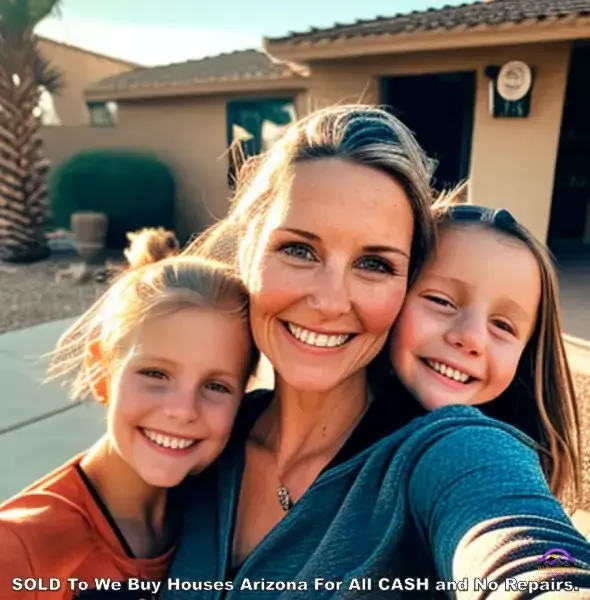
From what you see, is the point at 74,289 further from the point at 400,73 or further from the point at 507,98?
the point at 507,98

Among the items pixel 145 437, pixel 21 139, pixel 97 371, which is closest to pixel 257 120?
pixel 21 139

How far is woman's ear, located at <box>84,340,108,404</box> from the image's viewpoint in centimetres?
171

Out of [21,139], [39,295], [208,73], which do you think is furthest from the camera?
[208,73]

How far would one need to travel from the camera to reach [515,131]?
306 inches

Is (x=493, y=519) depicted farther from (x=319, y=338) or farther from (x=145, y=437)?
(x=145, y=437)

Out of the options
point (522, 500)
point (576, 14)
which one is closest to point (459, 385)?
point (522, 500)

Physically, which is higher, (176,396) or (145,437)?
(176,396)

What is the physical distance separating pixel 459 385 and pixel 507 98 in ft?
23.1

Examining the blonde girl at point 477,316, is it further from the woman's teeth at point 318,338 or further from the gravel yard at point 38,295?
the gravel yard at point 38,295

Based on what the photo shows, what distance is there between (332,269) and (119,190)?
449 inches

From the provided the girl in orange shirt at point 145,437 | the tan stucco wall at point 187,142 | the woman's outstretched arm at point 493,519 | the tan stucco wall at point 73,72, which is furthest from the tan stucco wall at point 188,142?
the woman's outstretched arm at point 493,519

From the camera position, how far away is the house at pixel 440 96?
732cm

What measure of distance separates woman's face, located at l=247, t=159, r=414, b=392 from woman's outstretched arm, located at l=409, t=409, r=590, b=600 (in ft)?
0.99

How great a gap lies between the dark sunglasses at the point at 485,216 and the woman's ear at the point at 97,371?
1.01 meters
